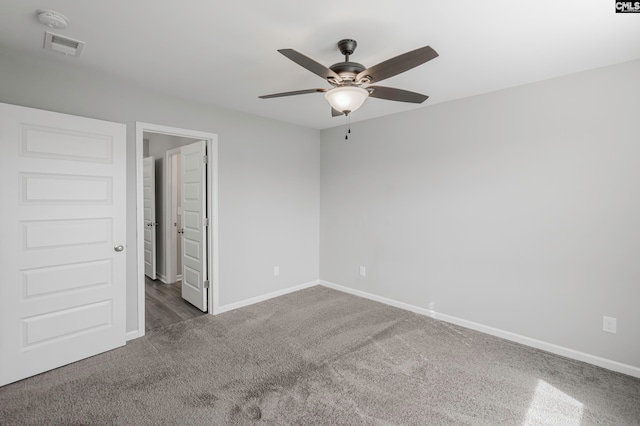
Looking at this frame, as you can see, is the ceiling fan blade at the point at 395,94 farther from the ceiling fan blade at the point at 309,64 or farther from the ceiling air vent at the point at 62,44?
the ceiling air vent at the point at 62,44

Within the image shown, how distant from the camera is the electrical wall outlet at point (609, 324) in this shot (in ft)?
8.47

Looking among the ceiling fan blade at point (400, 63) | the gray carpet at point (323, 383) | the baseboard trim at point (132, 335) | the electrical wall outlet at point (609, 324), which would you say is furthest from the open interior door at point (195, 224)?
the electrical wall outlet at point (609, 324)

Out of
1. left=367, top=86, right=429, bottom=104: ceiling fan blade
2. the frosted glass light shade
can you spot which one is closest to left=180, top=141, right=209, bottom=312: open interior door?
the frosted glass light shade

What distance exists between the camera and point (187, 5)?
5.89ft

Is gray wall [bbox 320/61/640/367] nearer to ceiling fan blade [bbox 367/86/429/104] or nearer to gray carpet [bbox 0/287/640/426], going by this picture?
gray carpet [bbox 0/287/640/426]

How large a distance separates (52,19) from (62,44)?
0.39 m

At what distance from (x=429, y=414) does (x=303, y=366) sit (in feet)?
3.36

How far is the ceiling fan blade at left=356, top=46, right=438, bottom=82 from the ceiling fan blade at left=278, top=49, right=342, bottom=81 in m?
0.17

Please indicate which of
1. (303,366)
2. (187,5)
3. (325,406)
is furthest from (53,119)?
(325,406)

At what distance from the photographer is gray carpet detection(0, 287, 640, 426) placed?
202 centimetres

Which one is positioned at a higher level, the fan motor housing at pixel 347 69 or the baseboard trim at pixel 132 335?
the fan motor housing at pixel 347 69

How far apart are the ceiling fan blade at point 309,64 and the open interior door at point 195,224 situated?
2.29 m

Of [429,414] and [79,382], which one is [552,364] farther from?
[79,382]

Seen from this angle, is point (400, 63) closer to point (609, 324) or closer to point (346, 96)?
point (346, 96)
